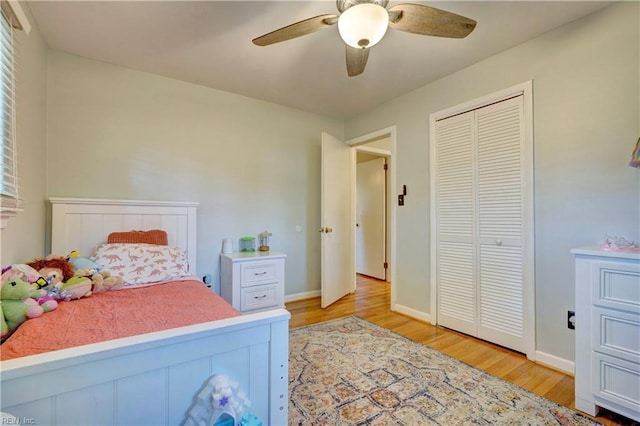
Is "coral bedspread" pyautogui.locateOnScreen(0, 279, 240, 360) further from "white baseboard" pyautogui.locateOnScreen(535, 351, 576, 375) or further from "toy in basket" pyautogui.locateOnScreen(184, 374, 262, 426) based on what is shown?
"white baseboard" pyautogui.locateOnScreen(535, 351, 576, 375)

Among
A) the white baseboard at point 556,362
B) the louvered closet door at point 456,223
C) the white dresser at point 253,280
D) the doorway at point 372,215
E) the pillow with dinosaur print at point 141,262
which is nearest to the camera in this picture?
the white baseboard at point 556,362

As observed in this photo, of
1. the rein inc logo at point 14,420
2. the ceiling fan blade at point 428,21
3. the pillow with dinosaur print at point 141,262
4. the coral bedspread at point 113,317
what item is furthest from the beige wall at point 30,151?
the ceiling fan blade at point 428,21

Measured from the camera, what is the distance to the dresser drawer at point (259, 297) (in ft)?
8.95

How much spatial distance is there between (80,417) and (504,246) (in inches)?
105

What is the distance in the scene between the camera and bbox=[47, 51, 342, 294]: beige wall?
2.41 meters

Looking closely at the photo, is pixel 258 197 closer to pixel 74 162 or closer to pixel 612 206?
pixel 74 162

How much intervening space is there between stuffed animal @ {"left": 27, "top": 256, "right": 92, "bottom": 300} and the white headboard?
1.92ft

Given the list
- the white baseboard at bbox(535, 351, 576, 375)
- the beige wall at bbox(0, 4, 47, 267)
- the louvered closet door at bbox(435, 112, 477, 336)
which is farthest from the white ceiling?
the white baseboard at bbox(535, 351, 576, 375)

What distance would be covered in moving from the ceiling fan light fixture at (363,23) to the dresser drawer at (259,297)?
226 cm

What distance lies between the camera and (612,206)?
1773 millimetres

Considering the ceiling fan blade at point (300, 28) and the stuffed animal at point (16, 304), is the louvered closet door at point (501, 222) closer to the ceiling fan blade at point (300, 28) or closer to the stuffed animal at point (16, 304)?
the ceiling fan blade at point (300, 28)

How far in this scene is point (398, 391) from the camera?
5.66ft

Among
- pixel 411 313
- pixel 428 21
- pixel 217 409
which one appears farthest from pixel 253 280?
pixel 428 21

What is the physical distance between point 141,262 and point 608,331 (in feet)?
9.76
